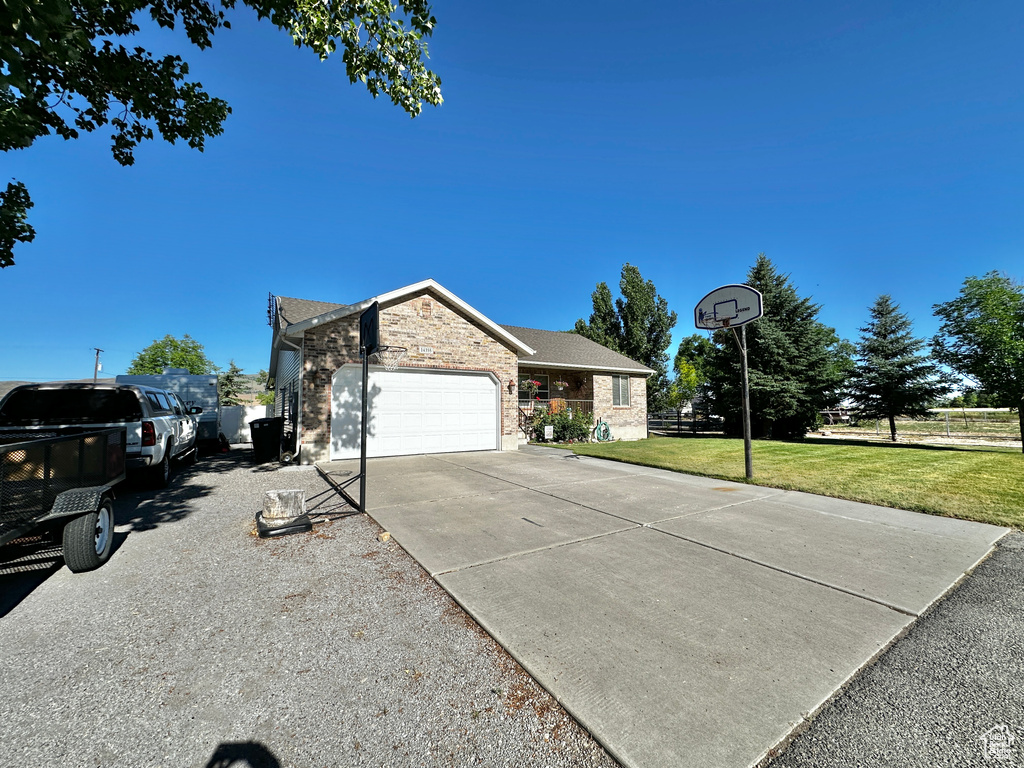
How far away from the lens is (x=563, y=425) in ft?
52.3

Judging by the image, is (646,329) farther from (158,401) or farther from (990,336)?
(158,401)

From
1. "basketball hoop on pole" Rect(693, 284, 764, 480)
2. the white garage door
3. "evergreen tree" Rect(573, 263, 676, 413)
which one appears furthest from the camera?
"evergreen tree" Rect(573, 263, 676, 413)

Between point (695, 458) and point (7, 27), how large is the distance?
13181mm

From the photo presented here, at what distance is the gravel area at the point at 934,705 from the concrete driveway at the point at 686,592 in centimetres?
10

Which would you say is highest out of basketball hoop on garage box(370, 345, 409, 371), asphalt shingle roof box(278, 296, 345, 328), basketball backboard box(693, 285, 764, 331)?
asphalt shingle roof box(278, 296, 345, 328)

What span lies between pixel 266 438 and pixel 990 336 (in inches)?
843

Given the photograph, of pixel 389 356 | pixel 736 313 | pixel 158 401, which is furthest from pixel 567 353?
pixel 158 401

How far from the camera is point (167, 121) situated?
6773mm

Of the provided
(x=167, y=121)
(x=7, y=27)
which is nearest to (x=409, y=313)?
(x=167, y=121)

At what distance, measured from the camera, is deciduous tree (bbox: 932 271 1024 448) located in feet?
40.3

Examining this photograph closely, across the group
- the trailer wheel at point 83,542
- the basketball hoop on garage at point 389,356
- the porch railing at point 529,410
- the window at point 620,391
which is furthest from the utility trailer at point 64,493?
the window at point 620,391

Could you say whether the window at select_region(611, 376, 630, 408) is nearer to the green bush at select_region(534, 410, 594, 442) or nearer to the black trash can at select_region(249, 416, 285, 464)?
the green bush at select_region(534, 410, 594, 442)

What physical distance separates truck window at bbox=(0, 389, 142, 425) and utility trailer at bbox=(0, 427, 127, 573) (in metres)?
2.87

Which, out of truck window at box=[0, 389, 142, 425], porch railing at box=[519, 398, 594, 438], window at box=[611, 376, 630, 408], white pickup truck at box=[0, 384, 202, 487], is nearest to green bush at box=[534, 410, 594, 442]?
porch railing at box=[519, 398, 594, 438]
